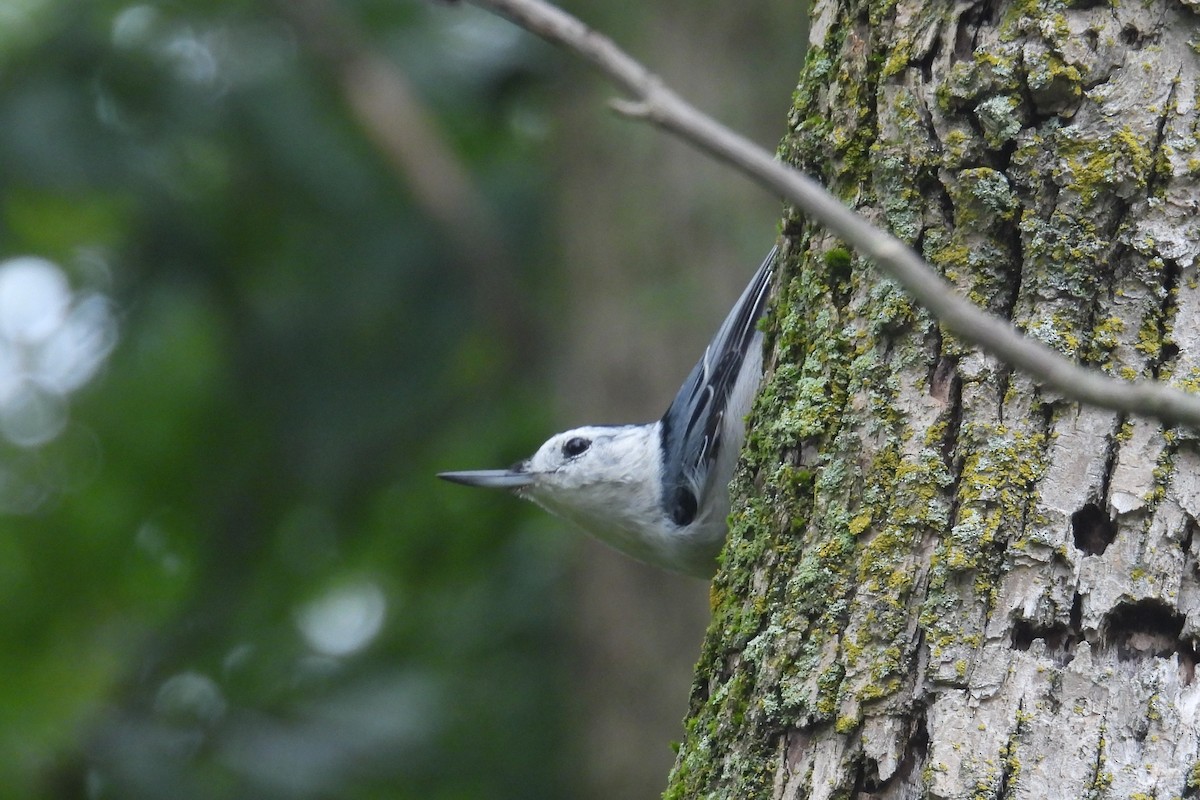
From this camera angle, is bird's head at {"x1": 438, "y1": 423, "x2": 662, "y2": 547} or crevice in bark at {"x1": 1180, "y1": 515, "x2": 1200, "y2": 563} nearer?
crevice in bark at {"x1": 1180, "y1": 515, "x2": 1200, "y2": 563}

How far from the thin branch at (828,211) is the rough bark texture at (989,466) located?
62 cm

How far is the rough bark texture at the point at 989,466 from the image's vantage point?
142 centimetres

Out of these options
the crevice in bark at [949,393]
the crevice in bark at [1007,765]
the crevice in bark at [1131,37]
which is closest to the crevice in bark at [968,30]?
the crevice in bark at [1131,37]

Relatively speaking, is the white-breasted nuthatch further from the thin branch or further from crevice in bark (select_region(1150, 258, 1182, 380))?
the thin branch

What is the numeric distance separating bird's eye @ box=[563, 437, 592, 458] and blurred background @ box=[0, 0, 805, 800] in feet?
3.59

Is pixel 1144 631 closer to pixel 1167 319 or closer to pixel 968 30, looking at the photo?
pixel 1167 319

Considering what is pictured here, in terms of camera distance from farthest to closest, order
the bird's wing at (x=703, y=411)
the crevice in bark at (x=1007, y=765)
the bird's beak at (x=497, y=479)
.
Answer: the bird's beak at (x=497, y=479) < the bird's wing at (x=703, y=411) < the crevice in bark at (x=1007, y=765)

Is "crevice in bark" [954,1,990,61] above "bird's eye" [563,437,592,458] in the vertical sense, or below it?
above

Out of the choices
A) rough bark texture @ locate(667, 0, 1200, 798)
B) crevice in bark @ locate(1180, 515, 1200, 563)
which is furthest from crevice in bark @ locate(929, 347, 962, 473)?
crevice in bark @ locate(1180, 515, 1200, 563)

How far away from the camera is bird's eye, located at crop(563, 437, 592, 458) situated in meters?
3.63

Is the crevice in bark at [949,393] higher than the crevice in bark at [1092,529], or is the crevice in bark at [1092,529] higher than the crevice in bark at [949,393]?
the crevice in bark at [949,393]

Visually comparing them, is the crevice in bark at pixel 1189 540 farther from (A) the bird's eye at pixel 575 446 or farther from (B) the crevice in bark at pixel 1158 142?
(A) the bird's eye at pixel 575 446

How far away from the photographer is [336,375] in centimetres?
546

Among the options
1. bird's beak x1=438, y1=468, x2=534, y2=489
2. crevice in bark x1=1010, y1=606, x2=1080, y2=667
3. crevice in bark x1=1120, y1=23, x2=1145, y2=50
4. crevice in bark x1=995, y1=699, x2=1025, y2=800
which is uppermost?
crevice in bark x1=1120, y1=23, x2=1145, y2=50
